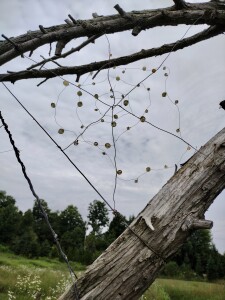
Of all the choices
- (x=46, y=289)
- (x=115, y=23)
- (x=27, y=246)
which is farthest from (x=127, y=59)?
(x=27, y=246)

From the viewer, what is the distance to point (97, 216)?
69.3m

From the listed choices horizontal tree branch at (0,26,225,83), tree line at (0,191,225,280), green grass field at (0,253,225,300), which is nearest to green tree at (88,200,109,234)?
tree line at (0,191,225,280)

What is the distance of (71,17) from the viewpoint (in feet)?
8.27

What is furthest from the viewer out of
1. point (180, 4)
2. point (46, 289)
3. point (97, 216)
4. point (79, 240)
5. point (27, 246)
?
point (97, 216)

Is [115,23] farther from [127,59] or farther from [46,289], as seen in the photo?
[46,289]

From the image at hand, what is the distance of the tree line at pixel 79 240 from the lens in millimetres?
44875

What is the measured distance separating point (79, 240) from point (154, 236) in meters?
53.5

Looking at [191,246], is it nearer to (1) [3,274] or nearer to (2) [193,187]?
(1) [3,274]

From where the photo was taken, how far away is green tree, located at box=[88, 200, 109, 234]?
67.9m

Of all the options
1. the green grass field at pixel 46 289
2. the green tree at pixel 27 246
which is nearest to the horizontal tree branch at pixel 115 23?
the green grass field at pixel 46 289

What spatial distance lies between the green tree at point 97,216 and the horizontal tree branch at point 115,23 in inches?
2580

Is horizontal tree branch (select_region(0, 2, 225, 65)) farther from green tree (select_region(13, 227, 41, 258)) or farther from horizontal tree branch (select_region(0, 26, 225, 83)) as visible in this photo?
green tree (select_region(13, 227, 41, 258))

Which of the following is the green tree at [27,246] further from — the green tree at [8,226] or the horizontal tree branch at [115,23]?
the horizontal tree branch at [115,23]

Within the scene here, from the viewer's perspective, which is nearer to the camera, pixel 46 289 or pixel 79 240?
pixel 46 289
